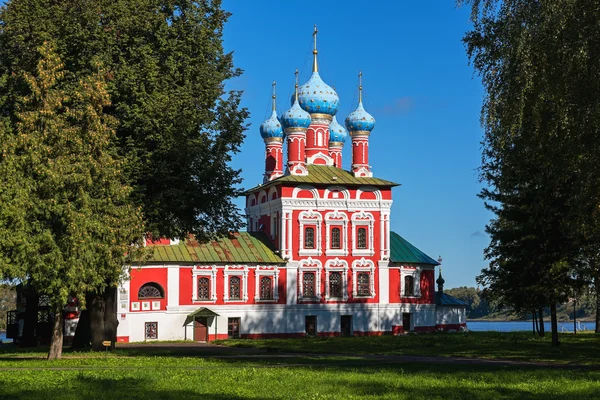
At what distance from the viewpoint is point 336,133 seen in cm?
6625

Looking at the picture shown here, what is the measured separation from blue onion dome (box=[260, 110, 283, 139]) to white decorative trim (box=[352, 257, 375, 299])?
11.7 m

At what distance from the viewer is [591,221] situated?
937 inches

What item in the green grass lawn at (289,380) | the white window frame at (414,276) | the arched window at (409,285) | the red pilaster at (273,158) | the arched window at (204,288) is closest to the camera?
the green grass lawn at (289,380)

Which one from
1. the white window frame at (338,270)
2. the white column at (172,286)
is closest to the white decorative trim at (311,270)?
the white window frame at (338,270)

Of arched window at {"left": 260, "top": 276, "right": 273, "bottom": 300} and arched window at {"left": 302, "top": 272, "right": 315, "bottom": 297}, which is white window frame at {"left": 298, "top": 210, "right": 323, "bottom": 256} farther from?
arched window at {"left": 260, "top": 276, "right": 273, "bottom": 300}

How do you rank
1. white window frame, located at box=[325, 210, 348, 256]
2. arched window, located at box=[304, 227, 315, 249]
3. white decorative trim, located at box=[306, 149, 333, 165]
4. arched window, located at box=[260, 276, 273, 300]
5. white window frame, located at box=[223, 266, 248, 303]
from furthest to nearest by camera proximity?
white decorative trim, located at box=[306, 149, 333, 165]
white window frame, located at box=[325, 210, 348, 256]
arched window, located at box=[304, 227, 315, 249]
arched window, located at box=[260, 276, 273, 300]
white window frame, located at box=[223, 266, 248, 303]

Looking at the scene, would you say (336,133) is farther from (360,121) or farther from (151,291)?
(151,291)

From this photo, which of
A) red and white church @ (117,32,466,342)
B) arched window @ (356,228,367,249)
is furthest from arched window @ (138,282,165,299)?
arched window @ (356,228,367,249)

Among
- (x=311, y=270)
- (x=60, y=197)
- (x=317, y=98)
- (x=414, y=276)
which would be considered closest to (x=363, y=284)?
(x=311, y=270)

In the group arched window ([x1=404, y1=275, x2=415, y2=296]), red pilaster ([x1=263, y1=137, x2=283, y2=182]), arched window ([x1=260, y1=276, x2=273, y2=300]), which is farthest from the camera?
red pilaster ([x1=263, y1=137, x2=283, y2=182])

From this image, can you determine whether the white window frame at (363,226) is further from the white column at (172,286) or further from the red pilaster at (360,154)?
the white column at (172,286)

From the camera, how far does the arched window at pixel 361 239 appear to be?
190 ft

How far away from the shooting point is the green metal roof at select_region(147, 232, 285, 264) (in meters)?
52.9

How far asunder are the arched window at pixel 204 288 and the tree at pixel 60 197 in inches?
1002
